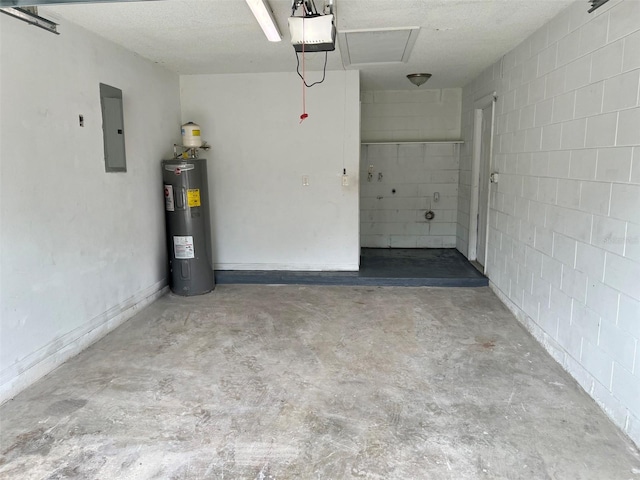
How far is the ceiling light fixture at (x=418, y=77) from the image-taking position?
5203 mm

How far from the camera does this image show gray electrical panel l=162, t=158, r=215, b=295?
452 centimetres

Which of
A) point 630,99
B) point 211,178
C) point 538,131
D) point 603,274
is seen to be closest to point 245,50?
point 211,178

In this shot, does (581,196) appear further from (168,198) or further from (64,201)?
(168,198)

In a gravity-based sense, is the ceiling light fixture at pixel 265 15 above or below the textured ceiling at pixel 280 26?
below

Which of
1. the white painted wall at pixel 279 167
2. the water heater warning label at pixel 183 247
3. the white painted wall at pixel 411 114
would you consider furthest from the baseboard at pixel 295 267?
the white painted wall at pixel 411 114

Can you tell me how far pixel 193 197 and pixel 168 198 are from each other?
0.26 metres

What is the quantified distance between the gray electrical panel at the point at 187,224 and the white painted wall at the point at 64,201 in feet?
0.73

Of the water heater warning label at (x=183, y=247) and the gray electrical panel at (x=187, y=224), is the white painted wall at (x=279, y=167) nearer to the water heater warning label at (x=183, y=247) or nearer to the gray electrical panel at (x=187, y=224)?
the gray electrical panel at (x=187, y=224)

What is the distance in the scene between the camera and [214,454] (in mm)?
2166

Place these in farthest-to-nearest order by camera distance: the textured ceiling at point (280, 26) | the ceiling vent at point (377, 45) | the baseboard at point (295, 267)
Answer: the baseboard at point (295, 267), the ceiling vent at point (377, 45), the textured ceiling at point (280, 26)

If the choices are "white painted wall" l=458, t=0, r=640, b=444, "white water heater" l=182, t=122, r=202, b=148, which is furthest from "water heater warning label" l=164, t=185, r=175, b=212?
"white painted wall" l=458, t=0, r=640, b=444

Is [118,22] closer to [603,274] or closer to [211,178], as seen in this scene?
[211,178]

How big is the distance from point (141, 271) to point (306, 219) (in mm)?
1985

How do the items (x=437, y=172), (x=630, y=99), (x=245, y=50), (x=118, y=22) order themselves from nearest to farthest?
1. (x=630, y=99)
2. (x=118, y=22)
3. (x=245, y=50)
4. (x=437, y=172)
